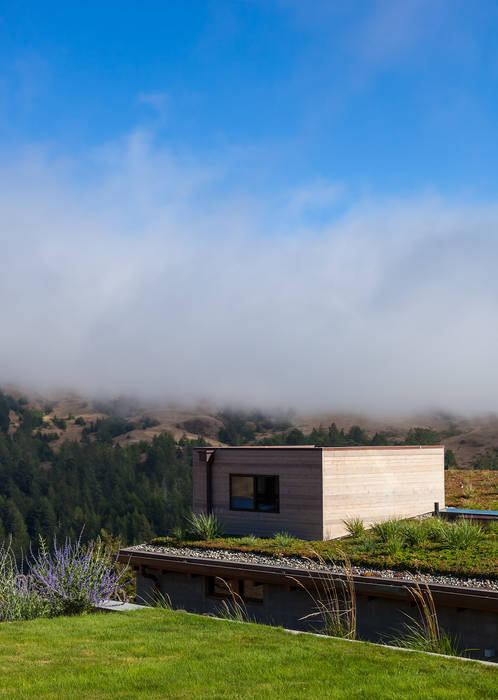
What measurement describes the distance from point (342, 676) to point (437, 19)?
17.0 metres

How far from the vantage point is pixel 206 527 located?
57.6 ft

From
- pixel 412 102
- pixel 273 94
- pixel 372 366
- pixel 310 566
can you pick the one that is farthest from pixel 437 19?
pixel 372 366

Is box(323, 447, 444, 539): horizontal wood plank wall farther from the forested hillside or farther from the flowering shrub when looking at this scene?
the forested hillside

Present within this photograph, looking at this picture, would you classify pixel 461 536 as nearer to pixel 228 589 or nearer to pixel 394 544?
pixel 394 544

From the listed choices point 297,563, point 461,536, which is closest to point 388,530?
point 461,536

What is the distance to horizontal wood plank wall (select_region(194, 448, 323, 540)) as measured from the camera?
1672 cm

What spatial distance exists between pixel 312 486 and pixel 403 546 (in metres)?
2.90

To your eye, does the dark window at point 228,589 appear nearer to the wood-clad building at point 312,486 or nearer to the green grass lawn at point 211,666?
the wood-clad building at point 312,486

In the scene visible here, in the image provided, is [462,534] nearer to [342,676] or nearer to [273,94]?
[342,676]

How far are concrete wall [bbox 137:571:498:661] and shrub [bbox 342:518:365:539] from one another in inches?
147

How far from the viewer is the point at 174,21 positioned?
17922 millimetres

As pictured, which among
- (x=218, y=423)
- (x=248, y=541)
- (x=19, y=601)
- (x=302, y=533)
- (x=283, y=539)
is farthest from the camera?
(x=218, y=423)

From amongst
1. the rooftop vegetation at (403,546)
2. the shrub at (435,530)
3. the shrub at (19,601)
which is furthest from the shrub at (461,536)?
the shrub at (19,601)

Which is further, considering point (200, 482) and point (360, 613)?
point (200, 482)
